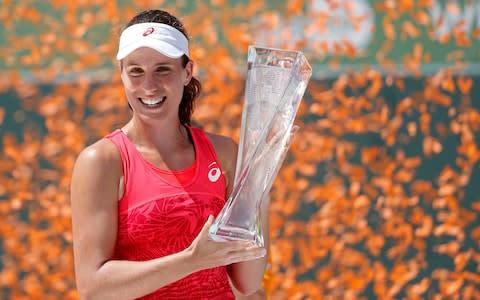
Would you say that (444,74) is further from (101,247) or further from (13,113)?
(101,247)

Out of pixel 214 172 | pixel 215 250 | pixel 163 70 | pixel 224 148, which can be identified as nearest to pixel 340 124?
pixel 224 148

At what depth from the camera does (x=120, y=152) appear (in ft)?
7.18

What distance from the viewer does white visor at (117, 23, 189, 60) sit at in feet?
7.00

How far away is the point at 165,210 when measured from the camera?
215cm

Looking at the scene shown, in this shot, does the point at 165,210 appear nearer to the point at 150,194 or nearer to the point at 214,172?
the point at 150,194

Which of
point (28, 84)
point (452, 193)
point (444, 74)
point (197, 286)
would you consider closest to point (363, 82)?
point (444, 74)

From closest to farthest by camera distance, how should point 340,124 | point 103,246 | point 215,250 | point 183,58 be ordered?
point 215,250 → point 103,246 → point 183,58 → point 340,124

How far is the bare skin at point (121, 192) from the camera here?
199 cm

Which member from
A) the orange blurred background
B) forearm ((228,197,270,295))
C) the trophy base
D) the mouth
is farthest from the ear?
the orange blurred background

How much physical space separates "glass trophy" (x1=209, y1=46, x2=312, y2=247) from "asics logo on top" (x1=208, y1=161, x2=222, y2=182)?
0.17 m

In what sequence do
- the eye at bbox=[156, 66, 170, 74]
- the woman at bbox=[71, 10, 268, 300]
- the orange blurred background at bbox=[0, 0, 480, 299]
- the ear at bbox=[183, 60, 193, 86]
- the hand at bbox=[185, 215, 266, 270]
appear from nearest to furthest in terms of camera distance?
the hand at bbox=[185, 215, 266, 270], the woman at bbox=[71, 10, 268, 300], the eye at bbox=[156, 66, 170, 74], the ear at bbox=[183, 60, 193, 86], the orange blurred background at bbox=[0, 0, 480, 299]

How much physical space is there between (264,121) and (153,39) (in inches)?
13.5

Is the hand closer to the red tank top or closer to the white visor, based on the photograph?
the red tank top

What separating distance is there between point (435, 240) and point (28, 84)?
243cm
